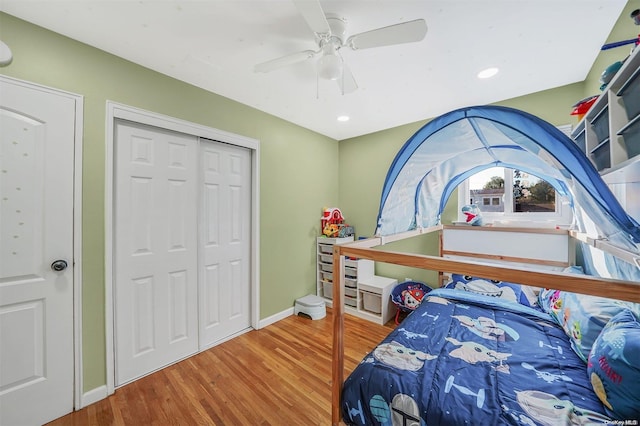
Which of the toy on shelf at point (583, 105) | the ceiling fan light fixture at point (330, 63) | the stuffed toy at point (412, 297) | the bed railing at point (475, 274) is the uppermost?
the ceiling fan light fixture at point (330, 63)

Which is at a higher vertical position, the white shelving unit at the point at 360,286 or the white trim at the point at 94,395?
the white shelving unit at the point at 360,286

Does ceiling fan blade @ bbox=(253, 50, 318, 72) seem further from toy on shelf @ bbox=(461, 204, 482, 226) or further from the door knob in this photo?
toy on shelf @ bbox=(461, 204, 482, 226)

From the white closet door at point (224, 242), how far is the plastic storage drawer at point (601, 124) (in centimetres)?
279

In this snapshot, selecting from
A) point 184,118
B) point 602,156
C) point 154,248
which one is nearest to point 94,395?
point 154,248

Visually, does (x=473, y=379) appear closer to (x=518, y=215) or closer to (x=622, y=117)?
(x=622, y=117)

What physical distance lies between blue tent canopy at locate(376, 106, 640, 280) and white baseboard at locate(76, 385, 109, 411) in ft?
7.56

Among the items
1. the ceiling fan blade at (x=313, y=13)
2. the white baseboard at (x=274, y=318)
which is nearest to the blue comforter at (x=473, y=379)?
the white baseboard at (x=274, y=318)

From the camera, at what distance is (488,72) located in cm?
200

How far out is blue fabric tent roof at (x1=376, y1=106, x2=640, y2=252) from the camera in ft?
3.45

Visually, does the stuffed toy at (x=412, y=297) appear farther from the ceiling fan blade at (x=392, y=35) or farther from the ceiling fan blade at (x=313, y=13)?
the ceiling fan blade at (x=313, y=13)

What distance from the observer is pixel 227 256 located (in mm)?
2557

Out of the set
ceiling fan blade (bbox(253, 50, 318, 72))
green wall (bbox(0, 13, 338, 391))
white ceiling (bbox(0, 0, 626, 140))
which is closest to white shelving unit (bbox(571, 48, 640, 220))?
white ceiling (bbox(0, 0, 626, 140))

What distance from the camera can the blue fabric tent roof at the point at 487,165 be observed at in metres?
1.05

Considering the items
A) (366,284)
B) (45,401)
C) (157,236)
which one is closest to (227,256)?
(157,236)
